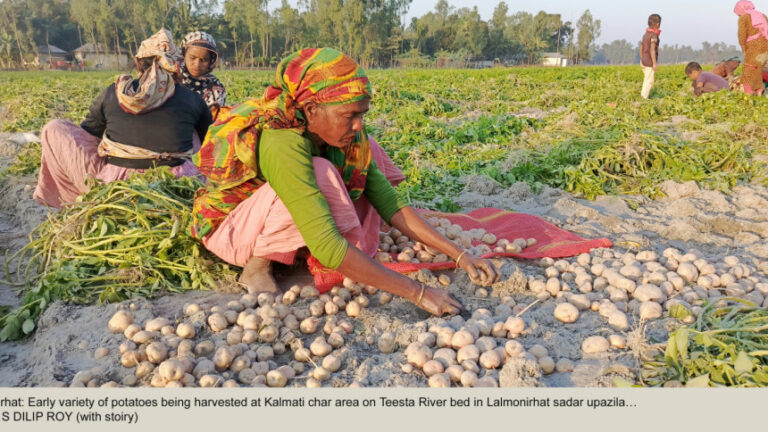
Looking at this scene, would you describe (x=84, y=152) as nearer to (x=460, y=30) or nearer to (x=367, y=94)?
(x=367, y=94)

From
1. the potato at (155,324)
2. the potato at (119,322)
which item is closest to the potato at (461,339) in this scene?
the potato at (155,324)

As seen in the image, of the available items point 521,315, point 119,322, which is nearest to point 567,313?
point 521,315

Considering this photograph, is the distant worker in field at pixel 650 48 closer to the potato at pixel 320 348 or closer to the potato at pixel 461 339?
the potato at pixel 461 339

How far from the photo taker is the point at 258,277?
8.30 ft

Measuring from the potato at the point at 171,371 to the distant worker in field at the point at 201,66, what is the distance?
3150mm

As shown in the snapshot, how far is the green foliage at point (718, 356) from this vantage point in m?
1.62

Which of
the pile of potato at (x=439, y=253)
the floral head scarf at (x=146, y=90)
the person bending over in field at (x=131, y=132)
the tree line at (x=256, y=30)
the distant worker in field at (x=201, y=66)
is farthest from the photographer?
the tree line at (x=256, y=30)

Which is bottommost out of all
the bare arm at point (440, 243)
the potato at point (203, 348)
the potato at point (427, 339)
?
the potato at point (203, 348)

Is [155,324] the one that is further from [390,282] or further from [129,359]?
[390,282]

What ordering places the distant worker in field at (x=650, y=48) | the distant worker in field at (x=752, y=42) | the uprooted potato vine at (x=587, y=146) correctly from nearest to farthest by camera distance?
the uprooted potato vine at (x=587, y=146) < the distant worker in field at (x=752, y=42) < the distant worker in field at (x=650, y=48)

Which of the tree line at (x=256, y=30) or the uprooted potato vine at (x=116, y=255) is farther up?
the tree line at (x=256, y=30)

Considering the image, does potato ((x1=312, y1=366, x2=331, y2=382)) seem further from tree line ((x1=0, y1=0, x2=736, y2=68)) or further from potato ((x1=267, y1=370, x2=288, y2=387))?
tree line ((x1=0, y1=0, x2=736, y2=68))
